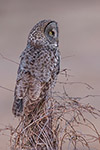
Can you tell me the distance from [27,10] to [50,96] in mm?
6091

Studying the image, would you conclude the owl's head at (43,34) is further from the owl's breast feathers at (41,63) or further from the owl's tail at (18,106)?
the owl's tail at (18,106)

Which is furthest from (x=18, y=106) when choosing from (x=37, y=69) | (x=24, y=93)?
(x=37, y=69)

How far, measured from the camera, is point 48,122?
163cm

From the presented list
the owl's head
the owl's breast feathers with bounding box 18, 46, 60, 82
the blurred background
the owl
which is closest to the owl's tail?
the owl

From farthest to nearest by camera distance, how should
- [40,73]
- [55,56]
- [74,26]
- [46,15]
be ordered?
[46,15], [74,26], [55,56], [40,73]

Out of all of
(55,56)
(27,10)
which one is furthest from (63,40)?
(55,56)

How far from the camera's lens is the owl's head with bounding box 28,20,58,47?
6.18 ft

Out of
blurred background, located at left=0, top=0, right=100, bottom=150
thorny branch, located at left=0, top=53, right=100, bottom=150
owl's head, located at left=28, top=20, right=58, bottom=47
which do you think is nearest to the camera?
thorny branch, located at left=0, top=53, right=100, bottom=150

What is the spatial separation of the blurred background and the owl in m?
1.23

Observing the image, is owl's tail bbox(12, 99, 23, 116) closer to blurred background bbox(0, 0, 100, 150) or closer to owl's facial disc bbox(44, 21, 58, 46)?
owl's facial disc bbox(44, 21, 58, 46)

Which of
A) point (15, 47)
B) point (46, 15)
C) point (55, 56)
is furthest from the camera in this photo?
point (46, 15)

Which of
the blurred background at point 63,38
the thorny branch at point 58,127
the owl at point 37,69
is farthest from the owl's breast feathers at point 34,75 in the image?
the blurred background at point 63,38

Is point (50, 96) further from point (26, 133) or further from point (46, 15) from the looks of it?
point (46, 15)

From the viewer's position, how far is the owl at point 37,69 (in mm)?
1693
